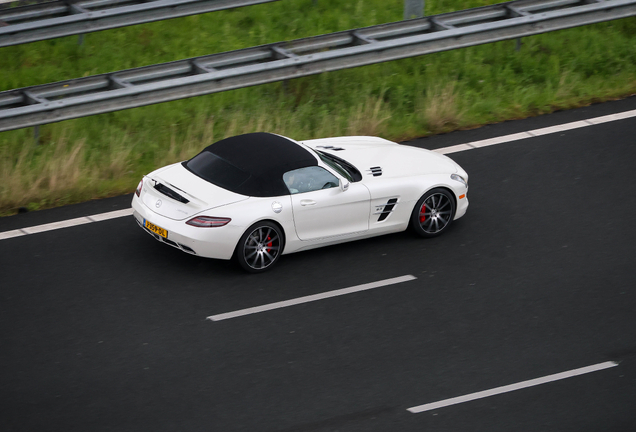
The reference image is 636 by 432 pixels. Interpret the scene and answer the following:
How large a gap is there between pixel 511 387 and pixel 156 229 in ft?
13.4

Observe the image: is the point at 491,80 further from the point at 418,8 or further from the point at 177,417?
the point at 177,417

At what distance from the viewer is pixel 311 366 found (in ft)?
29.1

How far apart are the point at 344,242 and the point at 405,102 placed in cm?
437

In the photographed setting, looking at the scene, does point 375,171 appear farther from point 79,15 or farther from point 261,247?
point 79,15

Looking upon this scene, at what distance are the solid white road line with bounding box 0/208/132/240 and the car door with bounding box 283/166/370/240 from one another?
2.48 metres

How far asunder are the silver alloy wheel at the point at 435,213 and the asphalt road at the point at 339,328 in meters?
0.21

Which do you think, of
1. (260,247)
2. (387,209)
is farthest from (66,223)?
(387,209)

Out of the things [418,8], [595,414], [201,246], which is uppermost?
[418,8]

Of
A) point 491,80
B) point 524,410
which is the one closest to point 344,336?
point 524,410

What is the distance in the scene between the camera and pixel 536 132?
46.1 feet

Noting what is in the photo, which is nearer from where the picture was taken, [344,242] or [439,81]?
[344,242]

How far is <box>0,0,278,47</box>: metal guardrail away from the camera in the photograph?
13.6m

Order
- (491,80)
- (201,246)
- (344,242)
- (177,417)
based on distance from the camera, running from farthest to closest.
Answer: (491,80) < (344,242) < (201,246) < (177,417)

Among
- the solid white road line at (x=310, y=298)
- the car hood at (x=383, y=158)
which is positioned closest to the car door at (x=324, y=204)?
the car hood at (x=383, y=158)
